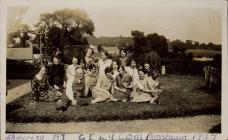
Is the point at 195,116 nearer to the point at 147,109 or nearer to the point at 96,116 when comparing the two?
the point at 147,109

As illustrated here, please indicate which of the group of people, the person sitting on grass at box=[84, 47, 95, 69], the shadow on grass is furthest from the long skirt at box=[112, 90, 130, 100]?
the shadow on grass

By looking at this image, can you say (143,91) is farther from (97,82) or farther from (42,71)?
(42,71)

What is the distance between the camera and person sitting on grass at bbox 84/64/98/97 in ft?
2.97

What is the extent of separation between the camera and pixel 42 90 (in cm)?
91

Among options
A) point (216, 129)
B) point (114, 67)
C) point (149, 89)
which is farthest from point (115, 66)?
point (216, 129)

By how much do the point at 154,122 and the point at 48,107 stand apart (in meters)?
0.28

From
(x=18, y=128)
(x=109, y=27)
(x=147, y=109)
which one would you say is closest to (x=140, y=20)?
(x=109, y=27)

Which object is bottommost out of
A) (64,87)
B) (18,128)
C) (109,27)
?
(18,128)

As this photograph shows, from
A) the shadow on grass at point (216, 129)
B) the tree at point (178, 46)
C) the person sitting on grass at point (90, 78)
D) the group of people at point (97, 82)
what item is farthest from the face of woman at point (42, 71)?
the shadow on grass at point (216, 129)

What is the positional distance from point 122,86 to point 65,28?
0.21 meters

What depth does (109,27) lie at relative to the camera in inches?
36.1

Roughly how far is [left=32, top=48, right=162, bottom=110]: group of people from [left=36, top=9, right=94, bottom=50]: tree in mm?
43

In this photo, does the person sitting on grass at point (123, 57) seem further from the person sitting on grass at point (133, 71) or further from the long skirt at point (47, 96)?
the long skirt at point (47, 96)

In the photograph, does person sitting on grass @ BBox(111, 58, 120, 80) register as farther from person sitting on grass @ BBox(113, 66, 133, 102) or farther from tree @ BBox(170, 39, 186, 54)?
tree @ BBox(170, 39, 186, 54)
